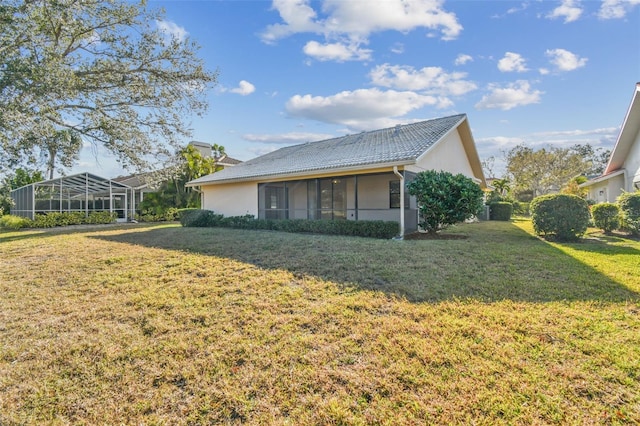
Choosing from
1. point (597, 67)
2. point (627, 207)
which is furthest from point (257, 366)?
point (597, 67)

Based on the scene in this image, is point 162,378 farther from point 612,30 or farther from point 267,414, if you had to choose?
point 612,30

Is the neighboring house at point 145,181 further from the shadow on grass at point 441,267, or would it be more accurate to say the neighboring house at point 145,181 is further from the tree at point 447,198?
the tree at point 447,198

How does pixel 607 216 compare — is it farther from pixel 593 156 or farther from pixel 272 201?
pixel 593 156

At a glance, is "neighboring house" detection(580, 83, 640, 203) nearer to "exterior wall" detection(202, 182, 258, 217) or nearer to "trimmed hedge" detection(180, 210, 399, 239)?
"trimmed hedge" detection(180, 210, 399, 239)

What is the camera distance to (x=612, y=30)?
1090 cm

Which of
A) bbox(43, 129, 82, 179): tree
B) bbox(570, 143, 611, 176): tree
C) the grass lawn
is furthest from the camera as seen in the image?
bbox(570, 143, 611, 176): tree

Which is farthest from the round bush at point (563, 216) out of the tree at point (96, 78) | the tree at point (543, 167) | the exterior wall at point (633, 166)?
the tree at point (543, 167)

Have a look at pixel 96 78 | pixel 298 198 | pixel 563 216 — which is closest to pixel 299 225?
pixel 298 198

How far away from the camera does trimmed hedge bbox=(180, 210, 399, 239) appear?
10.5 m

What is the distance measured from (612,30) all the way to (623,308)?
1183 cm

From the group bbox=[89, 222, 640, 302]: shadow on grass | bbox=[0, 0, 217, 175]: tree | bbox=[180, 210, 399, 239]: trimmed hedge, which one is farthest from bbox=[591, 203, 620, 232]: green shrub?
bbox=[0, 0, 217, 175]: tree

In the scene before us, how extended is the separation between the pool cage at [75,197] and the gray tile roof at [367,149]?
867 cm

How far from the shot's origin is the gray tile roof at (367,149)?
11055 millimetres

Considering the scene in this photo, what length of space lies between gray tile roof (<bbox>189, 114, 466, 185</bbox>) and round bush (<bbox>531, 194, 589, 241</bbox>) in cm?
405
